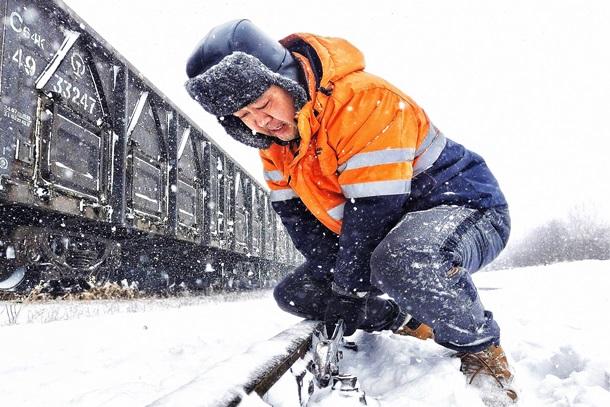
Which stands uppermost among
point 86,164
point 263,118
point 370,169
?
point 86,164

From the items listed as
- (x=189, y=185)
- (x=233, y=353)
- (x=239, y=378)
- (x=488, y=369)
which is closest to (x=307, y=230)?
(x=233, y=353)

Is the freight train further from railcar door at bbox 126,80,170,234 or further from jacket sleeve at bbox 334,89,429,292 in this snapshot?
jacket sleeve at bbox 334,89,429,292

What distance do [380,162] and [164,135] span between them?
5426mm

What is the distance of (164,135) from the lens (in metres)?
6.59

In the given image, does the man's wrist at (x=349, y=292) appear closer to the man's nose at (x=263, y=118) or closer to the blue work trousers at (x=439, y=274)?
the blue work trousers at (x=439, y=274)

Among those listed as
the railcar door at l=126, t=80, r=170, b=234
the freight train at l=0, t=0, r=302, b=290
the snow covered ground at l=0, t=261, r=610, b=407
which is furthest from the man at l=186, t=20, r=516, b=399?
the railcar door at l=126, t=80, r=170, b=234

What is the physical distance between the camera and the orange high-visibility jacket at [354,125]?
5.88 feet

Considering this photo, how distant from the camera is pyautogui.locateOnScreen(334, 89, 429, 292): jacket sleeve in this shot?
1788 mm

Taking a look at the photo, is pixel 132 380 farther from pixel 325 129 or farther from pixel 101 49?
pixel 101 49

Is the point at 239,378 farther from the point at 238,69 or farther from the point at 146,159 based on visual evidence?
the point at 146,159

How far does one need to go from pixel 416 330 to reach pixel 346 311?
484 mm

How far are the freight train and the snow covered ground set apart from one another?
1.39 meters

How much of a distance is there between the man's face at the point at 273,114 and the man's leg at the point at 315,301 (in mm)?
941

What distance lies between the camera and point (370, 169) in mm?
1798
